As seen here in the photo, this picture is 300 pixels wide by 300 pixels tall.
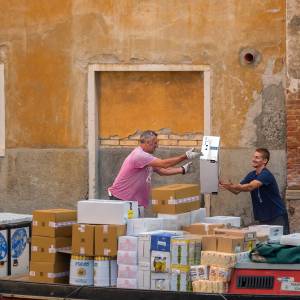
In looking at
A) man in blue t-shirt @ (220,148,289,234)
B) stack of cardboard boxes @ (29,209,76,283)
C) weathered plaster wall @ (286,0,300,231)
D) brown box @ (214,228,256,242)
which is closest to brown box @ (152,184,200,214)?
brown box @ (214,228,256,242)

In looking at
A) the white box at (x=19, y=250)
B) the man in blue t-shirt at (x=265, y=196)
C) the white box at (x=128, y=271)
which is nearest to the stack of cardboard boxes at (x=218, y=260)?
the white box at (x=128, y=271)

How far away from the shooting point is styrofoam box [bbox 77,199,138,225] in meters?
10.0

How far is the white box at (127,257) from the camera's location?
967cm

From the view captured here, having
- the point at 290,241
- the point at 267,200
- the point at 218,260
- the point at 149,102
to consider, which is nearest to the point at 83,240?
the point at 218,260

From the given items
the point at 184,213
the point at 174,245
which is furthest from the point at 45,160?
the point at 174,245

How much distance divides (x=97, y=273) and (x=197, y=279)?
1081mm

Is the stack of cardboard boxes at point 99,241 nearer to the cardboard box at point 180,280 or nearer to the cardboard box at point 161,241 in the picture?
the cardboard box at point 161,241

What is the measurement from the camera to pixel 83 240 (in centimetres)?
998

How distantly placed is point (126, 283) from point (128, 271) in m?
0.11

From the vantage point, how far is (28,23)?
16094 millimetres

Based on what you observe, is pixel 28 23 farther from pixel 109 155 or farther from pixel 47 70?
pixel 109 155

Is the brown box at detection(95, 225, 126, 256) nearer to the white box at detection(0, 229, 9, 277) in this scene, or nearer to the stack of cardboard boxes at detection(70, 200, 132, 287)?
the stack of cardboard boxes at detection(70, 200, 132, 287)

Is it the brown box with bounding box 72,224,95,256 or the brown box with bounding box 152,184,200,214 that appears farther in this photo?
the brown box with bounding box 152,184,200,214

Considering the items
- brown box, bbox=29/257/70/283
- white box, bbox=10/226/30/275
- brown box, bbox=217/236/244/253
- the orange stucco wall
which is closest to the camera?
brown box, bbox=217/236/244/253
